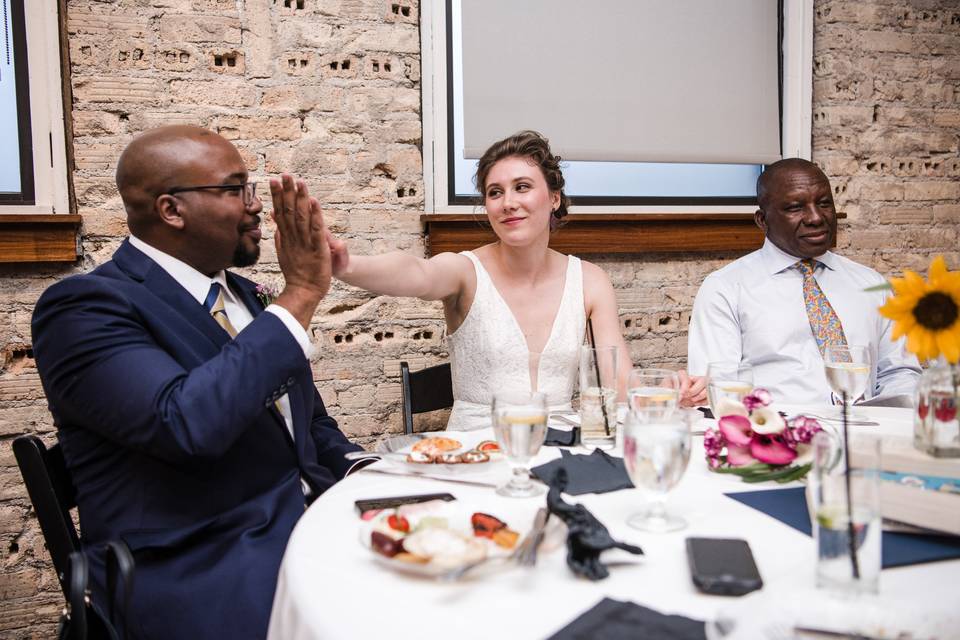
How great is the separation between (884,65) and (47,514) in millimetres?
3733

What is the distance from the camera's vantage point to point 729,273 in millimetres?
2709

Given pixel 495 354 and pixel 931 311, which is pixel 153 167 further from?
pixel 931 311

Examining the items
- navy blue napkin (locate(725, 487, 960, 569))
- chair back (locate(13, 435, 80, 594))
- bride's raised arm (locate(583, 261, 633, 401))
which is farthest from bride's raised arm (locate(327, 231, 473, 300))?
navy blue napkin (locate(725, 487, 960, 569))

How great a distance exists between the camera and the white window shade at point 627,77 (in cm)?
296

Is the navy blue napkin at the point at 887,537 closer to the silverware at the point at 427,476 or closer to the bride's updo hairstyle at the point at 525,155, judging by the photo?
the silverware at the point at 427,476

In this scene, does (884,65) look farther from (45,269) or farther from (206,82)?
(45,269)

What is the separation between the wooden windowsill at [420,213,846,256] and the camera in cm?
→ 286

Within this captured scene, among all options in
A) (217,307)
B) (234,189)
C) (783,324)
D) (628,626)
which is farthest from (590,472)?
(783,324)

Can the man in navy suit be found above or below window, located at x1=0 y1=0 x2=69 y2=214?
below

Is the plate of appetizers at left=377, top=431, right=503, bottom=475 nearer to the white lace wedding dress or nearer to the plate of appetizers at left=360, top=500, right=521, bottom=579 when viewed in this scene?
the plate of appetizers at left=360, top=500, right=521, bottom=579

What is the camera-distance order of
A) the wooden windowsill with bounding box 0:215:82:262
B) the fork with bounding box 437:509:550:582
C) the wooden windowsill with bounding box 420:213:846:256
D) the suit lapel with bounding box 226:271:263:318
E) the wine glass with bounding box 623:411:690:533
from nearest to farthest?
the fork with bounding box 437:509:550:582 < the wine glass with bounding box 623:411:690:533 < the suit lapel with bounding box 226:271:263:318 < the wooden windowsill with bounding box 0:215:82:262 < the wooden windowsill with bounding box 420:213:846:256

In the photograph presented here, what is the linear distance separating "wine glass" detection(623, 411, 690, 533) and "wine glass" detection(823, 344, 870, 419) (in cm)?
64

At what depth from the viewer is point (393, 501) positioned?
1.12 metres

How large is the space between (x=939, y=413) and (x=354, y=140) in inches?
87.3
